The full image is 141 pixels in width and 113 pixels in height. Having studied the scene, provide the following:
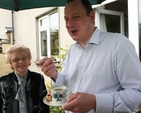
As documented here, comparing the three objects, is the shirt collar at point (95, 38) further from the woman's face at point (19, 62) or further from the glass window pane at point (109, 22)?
the glass window pane at point (109, 22)

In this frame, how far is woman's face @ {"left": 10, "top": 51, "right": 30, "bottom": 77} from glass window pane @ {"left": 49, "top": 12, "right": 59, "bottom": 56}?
3590 mm

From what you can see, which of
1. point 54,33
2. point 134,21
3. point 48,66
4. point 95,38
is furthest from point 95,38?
point 54,33

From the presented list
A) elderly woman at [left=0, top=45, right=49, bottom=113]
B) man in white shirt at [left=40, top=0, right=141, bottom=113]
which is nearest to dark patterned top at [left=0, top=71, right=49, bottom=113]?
elderly woman at [left=0, top=45, right=49, bottom=113]

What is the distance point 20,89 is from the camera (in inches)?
74.1

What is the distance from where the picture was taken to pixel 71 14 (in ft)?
4.09

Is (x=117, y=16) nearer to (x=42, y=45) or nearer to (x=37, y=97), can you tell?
(x=37, y=97)

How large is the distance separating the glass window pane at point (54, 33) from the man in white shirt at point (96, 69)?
4235 millimetres

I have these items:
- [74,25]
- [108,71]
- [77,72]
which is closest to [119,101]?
[108,71]

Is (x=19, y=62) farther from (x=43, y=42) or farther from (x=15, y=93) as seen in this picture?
(x=43, y=42)

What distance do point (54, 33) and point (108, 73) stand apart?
16.1 feet

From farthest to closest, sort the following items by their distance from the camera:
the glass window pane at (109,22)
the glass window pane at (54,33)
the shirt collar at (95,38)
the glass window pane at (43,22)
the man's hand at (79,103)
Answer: the glass window pane at (43,22) < the glass window pane at (54,33) < the glass window pane at (109,22) < the shirt collar at (95,38) < the man's hand at (79,103)

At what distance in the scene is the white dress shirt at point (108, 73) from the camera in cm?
95

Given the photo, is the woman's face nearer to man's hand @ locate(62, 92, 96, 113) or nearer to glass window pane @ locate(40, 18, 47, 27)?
man's hand @ locate(62, 92, 96, 113)

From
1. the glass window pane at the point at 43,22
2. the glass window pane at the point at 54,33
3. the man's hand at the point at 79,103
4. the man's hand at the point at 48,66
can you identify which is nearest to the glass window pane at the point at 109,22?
the glass window pane at the point at 54,33
